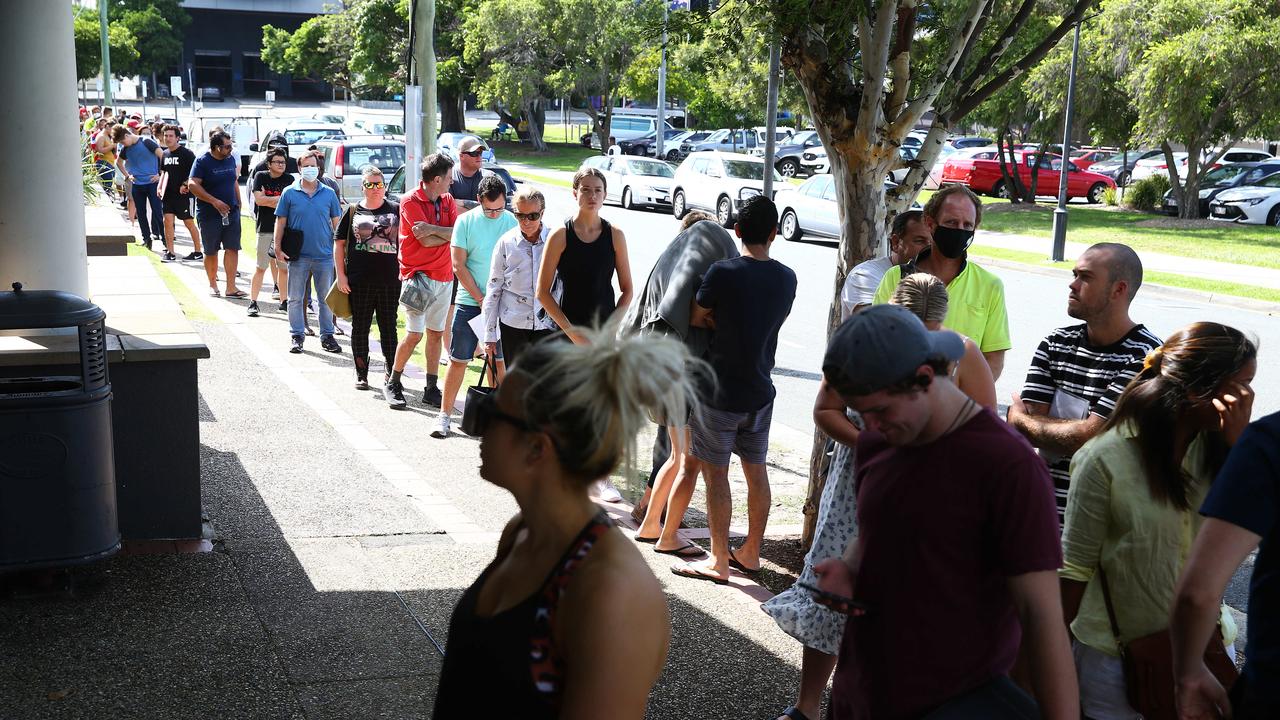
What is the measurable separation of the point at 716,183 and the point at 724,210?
95 cm

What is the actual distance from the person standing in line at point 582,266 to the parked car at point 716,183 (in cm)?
2033

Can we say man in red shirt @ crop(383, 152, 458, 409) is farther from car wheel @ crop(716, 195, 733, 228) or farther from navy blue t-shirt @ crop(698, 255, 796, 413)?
car wheel @ crop(716, 195, 733, 228)

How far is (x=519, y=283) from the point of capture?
26.1ft

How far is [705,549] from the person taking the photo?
22.1 feet

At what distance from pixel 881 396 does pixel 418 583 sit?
146 inches

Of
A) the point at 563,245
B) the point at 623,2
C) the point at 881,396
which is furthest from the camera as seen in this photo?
the point at 623,2

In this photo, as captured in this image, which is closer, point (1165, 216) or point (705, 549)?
point (705, 549)

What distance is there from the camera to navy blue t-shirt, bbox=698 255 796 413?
5996mm

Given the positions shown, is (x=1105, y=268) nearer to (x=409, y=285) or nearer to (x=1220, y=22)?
(x=409, y=285)

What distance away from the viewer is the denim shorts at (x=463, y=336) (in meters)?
8.93

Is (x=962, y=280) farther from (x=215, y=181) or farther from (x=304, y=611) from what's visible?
(x=215, y=181)

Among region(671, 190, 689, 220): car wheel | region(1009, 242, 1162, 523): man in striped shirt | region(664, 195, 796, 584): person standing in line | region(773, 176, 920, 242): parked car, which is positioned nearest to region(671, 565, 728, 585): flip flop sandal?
region(664, 195, 796, 584): person standing in line

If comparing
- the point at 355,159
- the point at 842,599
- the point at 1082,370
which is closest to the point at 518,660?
the point at 842,599

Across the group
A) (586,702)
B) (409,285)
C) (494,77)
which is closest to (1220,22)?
(409,285)
